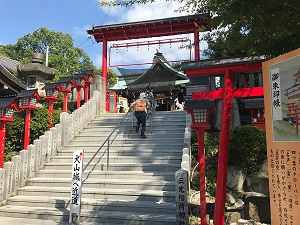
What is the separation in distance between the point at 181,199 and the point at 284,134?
270cm

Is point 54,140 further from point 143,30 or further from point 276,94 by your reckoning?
point 143,30

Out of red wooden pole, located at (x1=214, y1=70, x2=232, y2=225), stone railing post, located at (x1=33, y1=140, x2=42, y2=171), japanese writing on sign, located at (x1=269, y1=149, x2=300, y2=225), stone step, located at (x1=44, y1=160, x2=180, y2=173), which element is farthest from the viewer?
stone railing post, located at (x1=33, y1=140, x2=42, y2=171)

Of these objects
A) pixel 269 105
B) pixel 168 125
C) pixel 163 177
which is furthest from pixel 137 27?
pixel 269 105

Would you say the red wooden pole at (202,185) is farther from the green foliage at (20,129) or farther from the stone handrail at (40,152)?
the green foliage at (20,129)

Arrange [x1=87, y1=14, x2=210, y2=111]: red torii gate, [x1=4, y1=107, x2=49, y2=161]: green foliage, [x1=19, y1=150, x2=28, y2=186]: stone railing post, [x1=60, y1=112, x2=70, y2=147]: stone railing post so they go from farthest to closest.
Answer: [x1=87, y1=14, x2=210, y2=111]: red torii gate → [x1=4, y1=107, x2=49, y2=161]: green foliage → [x1=60, y1=112, x2=70, y2=147]: stone railing post → [x1=19, y1=150, x2=28, y2=186]: stone railing post

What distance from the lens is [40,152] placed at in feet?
26.3

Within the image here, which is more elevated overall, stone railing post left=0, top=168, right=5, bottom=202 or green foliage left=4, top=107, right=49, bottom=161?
green foliage left=4, top=107, right=49, bottom=161

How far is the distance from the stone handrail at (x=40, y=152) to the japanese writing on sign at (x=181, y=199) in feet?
14.5

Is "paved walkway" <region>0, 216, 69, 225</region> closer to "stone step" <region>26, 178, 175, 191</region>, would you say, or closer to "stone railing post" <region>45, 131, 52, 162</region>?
"stone step" <region>26, 178, 175, 191</region>

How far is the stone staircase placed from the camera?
224 inches

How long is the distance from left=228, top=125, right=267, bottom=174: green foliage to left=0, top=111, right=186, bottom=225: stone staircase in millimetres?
1530

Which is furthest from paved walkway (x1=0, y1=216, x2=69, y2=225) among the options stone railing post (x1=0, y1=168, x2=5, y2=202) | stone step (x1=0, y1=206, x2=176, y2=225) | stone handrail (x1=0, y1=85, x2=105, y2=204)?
stone handrail (x1=0, y1=85, x2=105, y2=204)

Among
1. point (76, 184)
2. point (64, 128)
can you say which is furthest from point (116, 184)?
point (64, 128)

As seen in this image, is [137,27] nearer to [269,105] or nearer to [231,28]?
[231,28]
